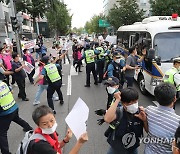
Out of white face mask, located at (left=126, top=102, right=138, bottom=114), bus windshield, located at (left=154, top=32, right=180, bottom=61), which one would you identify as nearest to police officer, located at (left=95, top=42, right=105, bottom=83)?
bus windshield, located at (left=154, top=32, right=180, bottom=61)

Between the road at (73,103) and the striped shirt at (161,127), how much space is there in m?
2.15

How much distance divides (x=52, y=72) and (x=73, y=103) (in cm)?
171

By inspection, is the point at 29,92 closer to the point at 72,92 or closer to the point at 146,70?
the point at 72,92

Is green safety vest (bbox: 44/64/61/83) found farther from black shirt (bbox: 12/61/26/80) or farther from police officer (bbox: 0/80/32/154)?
police officer (bbox: 0/80/32/154)

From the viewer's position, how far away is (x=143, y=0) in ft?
198

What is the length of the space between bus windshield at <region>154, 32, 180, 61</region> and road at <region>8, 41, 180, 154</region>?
5.04ft

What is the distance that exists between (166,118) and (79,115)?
2.94 ft

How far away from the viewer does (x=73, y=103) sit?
293 inches

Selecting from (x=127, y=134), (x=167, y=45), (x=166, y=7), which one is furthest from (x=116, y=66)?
(x=166, y=7)

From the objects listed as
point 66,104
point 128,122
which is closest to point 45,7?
point 66,104

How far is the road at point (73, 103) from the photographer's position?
185 inches

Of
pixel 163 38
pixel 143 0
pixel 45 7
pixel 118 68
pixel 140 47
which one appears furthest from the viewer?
pixel 143 0

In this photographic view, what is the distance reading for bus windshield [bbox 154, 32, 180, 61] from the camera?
22.5ft

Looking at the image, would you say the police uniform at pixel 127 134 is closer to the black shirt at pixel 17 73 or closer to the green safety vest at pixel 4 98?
the green safety vest at pixel 4 98
